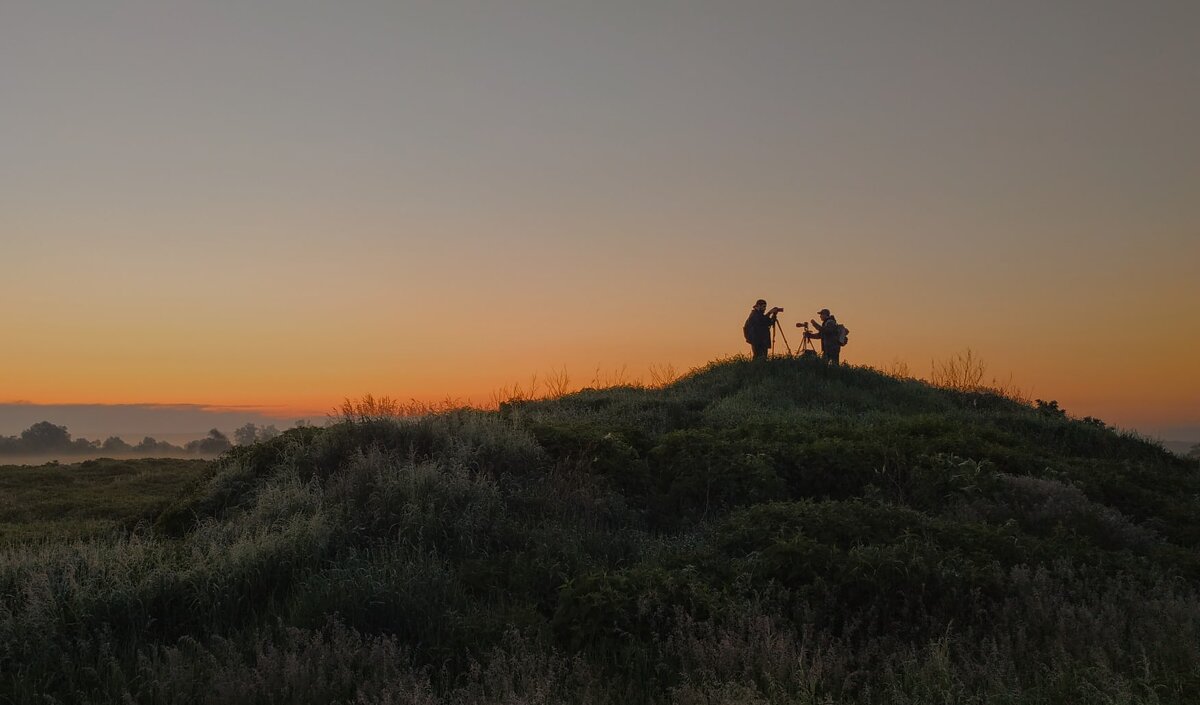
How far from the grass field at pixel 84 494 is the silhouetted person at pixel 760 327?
16.3 metres

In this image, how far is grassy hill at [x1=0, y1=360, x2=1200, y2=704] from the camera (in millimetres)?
5188

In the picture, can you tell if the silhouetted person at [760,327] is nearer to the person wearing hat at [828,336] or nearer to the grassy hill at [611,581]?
the person wearing hat at [828,336]

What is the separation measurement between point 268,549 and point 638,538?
384cm

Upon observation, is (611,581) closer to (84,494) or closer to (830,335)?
(84,494)

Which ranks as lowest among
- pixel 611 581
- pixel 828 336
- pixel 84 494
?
pixel 84 494

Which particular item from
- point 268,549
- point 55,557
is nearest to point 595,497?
point 268,549

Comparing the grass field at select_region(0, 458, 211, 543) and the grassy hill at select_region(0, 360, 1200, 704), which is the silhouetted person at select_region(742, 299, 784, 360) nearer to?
the grassy hill at select_region(0, 360, 1200, 704)

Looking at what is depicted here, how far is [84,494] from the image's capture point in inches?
600

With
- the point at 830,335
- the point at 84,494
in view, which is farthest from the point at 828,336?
the point at 84,494

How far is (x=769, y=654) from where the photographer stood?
17.1ft

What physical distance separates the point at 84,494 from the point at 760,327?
61.4 feet

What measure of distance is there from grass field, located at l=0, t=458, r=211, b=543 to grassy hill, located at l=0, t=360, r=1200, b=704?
2.34 metres

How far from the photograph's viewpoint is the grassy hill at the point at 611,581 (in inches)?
204

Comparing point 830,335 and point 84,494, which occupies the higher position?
point 830,335
